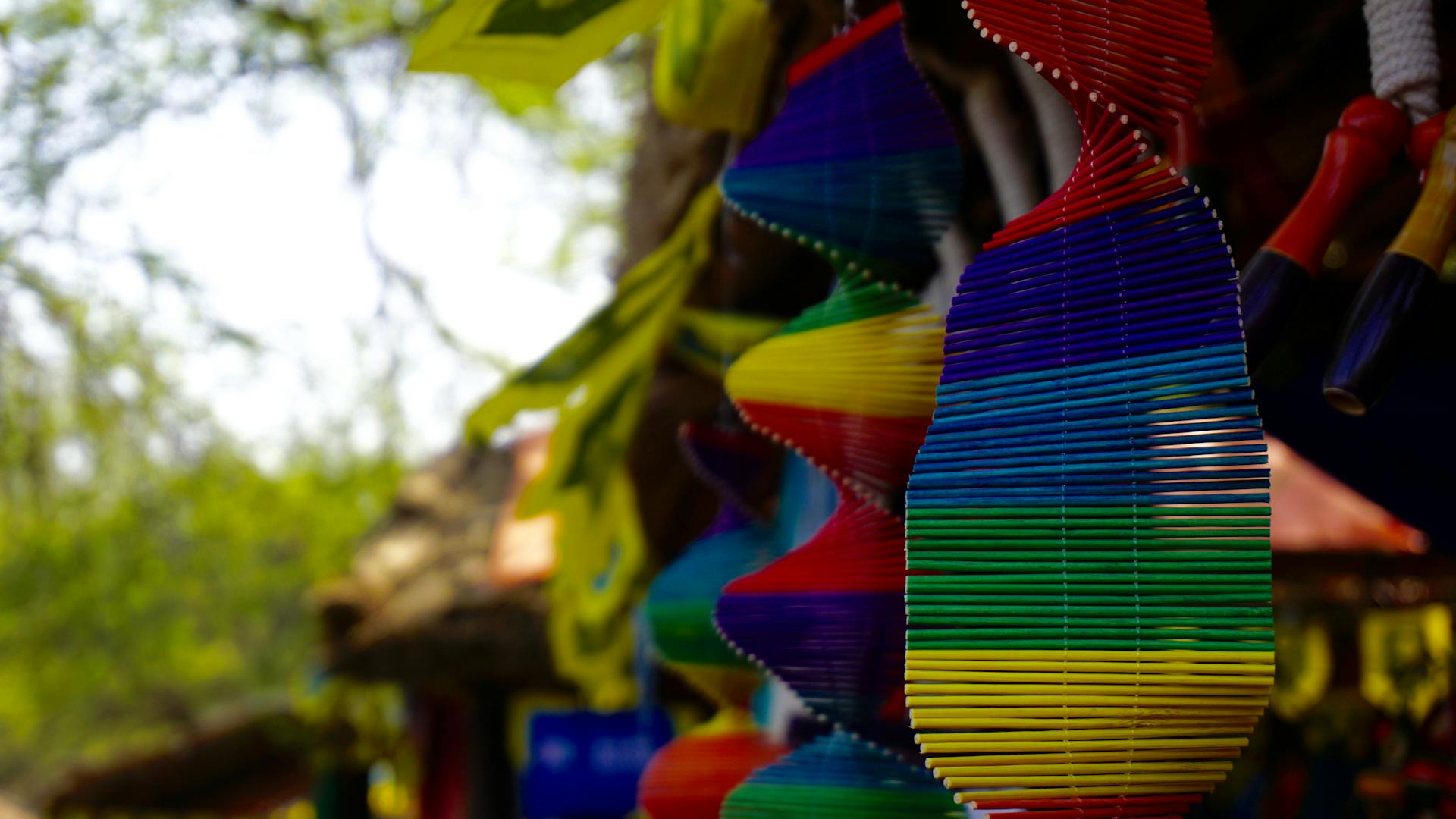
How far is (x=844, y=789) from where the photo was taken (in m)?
0.98

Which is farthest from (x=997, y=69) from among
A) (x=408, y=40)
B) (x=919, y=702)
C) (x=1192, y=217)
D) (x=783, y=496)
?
(x=408, y=40)

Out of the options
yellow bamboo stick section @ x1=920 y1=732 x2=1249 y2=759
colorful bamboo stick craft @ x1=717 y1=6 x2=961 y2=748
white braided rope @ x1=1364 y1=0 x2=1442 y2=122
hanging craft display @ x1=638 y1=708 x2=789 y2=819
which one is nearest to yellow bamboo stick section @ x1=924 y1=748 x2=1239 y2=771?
yellow bamboo stick section @ x1=920 y1=732 x2=1249 y2=759

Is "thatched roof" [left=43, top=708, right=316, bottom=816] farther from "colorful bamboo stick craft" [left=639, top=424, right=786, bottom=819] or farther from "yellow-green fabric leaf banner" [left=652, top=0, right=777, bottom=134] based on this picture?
"yellow-green fabric leaf banner" [left=652, top=0, right=777, bottom=134]

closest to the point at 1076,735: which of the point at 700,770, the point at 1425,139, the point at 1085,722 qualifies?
the point at 1085,722

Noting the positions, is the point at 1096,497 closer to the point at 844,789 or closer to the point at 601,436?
the point at 844,789

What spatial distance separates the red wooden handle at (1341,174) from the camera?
0.78m

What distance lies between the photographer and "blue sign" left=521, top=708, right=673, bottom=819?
3.14 meters

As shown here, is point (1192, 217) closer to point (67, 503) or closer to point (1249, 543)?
point (1249, 543)

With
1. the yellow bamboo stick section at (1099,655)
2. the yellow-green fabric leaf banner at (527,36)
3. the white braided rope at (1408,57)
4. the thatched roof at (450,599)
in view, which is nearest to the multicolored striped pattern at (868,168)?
the yellow-green fabric leaf banner at (527,36)

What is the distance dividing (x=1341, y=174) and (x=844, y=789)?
582 mm

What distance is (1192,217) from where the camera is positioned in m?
0.74

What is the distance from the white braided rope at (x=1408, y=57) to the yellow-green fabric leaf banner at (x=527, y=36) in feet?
2.07

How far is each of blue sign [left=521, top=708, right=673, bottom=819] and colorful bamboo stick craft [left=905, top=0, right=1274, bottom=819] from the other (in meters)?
2.50

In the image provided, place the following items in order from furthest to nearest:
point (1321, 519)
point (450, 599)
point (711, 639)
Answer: point (450, 599) < point (1321, 519) < point (711, 639)
